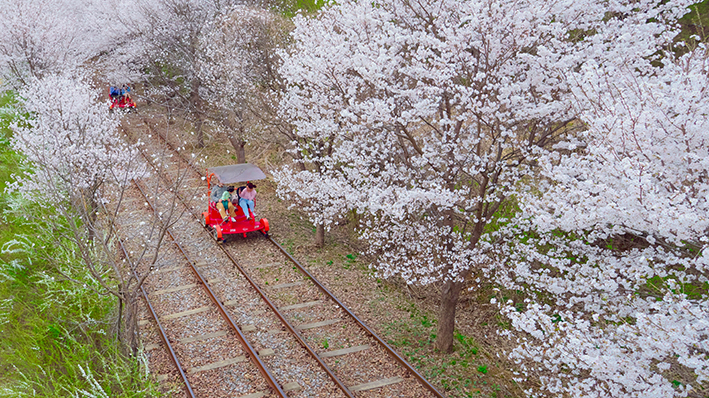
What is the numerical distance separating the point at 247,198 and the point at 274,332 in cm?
583

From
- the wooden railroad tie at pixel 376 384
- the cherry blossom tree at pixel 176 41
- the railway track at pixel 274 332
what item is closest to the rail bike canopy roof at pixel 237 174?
the railway track at pixel 274 332

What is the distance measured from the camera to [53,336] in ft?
37.0

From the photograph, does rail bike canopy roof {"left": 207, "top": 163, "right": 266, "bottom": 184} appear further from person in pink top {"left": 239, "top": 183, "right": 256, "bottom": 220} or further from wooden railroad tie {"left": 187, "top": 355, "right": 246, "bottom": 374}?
wooden railroad tie {"left": 187, "top": 355, "right": 246, "bottom": 374}

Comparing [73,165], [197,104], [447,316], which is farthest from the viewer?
[197,104]

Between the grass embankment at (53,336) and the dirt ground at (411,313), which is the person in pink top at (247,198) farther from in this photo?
the grass embankment at (53,336)

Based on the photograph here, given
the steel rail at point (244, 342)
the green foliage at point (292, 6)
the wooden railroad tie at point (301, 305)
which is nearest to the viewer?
the steel rail at point (244, 342)

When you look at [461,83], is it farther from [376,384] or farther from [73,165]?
[73,165]

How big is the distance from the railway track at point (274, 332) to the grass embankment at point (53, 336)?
3.27ft

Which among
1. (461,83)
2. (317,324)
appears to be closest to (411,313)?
(317,324)

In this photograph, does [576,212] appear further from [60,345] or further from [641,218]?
[60,345]

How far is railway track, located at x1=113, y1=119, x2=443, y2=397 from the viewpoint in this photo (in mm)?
9797

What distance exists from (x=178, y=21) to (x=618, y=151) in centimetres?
2487

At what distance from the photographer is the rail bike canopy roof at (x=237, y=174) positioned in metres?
16.0

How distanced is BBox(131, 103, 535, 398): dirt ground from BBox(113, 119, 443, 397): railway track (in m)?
0.56
